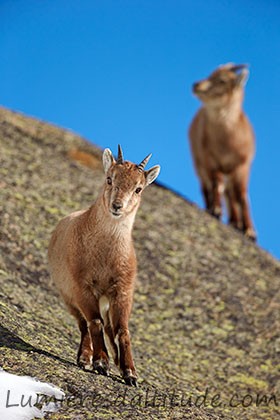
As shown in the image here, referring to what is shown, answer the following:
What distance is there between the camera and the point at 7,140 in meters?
21.0

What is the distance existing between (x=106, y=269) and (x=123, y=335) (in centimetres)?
90

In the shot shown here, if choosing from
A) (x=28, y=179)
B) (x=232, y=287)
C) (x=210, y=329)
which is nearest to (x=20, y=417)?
(x=210, y=329)

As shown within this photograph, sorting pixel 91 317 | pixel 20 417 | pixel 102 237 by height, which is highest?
pixel 102 237

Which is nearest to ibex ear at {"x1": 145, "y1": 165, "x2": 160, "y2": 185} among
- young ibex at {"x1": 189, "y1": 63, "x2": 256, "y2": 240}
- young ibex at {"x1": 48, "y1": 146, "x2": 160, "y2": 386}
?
young ibex at {"x1": 48, "y1": 146, "x2": 160, "y2": 386}

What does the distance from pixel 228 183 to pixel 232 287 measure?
26.6 feet

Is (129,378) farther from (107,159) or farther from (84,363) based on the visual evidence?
(107,159)

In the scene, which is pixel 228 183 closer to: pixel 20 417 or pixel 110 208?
pixel 110 208

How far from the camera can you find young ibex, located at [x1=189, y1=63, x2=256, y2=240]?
81.4 feet

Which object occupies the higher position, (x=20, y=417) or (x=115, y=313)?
(x=115, y=313)

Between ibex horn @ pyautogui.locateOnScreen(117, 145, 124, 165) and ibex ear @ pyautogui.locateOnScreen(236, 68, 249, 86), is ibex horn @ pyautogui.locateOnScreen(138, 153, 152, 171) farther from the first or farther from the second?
ibex ear @ pyautogui.locateOnScreen(236, 68, 249, 86)

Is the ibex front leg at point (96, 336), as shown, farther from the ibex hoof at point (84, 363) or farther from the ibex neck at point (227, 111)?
the ibex neck at point (227, 111)

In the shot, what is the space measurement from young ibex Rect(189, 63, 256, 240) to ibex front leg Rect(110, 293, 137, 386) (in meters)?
14.5

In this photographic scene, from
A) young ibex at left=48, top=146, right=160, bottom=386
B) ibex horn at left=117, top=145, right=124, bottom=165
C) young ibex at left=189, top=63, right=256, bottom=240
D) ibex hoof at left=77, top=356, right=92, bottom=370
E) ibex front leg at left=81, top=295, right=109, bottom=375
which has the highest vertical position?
young ibex at left=189, top=63, right=256, bottom=240

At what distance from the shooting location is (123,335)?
972cm
